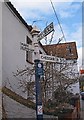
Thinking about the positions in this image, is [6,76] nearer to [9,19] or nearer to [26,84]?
[26,84]

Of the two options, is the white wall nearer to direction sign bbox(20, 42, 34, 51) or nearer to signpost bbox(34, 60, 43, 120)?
direction sign bbox(20, 42, 34, 51)

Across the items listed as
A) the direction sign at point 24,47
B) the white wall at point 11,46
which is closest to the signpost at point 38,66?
the direction sign at point 24,47

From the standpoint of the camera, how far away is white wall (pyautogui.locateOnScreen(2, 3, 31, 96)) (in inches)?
311

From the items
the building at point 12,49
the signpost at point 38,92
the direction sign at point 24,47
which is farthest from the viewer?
the building at point 12,49

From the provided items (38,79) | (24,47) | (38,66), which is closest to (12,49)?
(24,47)

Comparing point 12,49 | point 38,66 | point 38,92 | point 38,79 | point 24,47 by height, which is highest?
point 12,49

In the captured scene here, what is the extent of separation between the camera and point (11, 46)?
8.64 meters

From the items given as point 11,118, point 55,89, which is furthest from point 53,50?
point 11,118

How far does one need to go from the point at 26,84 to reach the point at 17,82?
Result: 45 cm

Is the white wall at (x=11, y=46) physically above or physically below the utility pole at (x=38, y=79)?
above

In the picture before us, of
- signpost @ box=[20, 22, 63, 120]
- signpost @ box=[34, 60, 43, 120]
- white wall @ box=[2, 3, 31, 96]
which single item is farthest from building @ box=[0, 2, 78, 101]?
signpost @ box=[34, 60, 43, 120]

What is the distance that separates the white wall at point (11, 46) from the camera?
26.0 ft

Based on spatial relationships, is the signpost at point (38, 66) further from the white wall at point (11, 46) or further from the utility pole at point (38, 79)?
the white wall at point (11, 46)

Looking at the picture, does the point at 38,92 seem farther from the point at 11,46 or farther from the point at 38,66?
the point at 11,46
